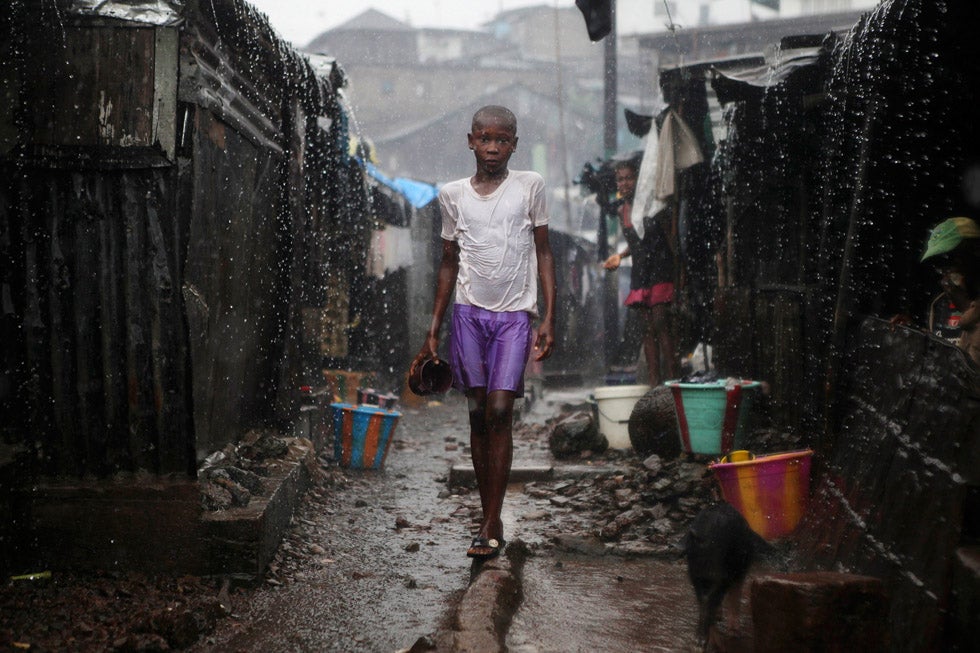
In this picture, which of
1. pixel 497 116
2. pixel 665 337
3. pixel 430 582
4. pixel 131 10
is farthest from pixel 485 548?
pixel 665 337

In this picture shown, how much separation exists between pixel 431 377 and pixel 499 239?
92 centimetres

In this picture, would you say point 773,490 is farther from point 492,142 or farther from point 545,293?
point 492,142

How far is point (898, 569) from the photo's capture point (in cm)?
307

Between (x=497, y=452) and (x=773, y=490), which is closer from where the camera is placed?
(x=497, y=452)

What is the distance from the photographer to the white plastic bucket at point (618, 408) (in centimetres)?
791

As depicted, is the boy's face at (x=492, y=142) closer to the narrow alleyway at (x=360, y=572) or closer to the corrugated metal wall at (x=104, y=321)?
the corrugated metal wall at (x=104, y=321)

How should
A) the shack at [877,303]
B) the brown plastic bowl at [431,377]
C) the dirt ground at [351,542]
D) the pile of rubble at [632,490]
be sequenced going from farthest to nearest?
the pile of rubble at [632,490], the brown plastic bowl at [431,377], the dirt ground at [351,542], the shack at [877,303]

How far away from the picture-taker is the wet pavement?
3.58 meters

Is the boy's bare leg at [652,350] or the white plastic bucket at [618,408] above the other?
the boy's bare leg at [652,350]

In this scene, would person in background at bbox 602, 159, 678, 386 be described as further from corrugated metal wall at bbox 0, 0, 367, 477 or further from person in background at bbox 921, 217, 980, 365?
corrugated metal wall at bbox 0, 0, 367, 477

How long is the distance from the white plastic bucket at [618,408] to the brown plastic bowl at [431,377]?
10.8ft

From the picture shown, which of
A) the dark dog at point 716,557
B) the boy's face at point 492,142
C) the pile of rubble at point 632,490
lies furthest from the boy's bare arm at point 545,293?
the dark dog at point 716,557

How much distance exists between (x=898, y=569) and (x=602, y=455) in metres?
4.85

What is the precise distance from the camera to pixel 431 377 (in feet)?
16.1
